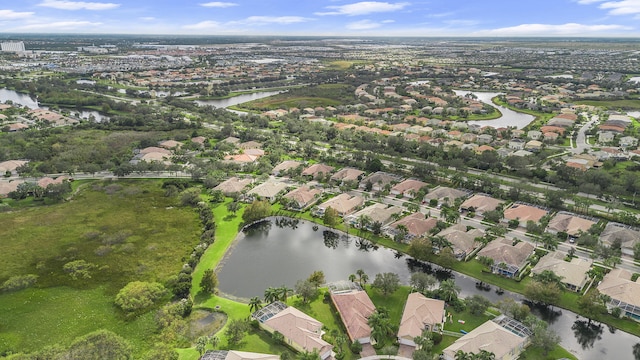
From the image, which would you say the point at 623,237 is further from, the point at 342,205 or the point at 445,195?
the point at 342,205

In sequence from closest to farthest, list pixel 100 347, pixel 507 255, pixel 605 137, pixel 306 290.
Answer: pixel 100 347
pixel 306 290
pixel 507 255
pixel 605 137

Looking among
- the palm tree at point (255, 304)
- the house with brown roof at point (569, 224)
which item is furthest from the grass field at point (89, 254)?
the house with brown roof at point (569, 224)

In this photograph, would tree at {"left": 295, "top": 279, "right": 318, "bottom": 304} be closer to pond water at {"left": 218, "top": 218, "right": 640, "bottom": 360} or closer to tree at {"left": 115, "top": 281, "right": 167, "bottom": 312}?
pond water at {"left": 218, "top": 218, "right": 640, "bottom": 360}

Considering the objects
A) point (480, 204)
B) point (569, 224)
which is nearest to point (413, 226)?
point (480, 204)

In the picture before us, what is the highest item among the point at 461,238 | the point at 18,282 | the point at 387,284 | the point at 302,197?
the point at 302,197

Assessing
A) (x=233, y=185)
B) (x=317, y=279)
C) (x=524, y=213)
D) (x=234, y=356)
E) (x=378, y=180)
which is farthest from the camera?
(x=378, y=180)

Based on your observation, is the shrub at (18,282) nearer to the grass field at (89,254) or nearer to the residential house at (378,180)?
the grass field at (89,254)
